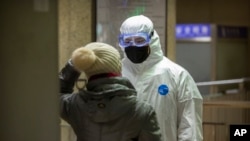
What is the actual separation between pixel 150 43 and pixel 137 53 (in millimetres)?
100

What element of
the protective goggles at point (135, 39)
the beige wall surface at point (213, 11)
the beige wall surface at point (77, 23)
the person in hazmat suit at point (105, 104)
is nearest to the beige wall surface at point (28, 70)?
the person in hazmat suit at point (105, 104)

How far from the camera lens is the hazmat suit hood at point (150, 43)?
2627 millimetres

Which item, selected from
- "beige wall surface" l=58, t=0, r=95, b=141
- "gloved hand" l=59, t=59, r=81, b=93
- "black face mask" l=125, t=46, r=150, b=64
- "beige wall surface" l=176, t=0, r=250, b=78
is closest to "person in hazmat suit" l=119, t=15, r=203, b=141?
"black face mask" l=125, t=46, r=150, b=64

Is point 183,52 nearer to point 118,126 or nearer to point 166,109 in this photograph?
point 166,109

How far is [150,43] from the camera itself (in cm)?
268

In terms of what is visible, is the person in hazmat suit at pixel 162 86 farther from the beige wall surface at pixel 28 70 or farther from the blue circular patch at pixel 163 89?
the beige wall surface at pixel 28 70

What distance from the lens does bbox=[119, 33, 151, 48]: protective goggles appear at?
2.59 m

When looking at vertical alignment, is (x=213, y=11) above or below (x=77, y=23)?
above

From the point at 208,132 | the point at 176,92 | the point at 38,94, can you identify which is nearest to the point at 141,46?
the point at 176,92

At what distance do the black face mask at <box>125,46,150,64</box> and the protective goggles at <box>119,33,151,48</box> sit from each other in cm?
2

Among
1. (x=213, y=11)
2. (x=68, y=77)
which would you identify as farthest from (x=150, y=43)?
(x=213, y=11)

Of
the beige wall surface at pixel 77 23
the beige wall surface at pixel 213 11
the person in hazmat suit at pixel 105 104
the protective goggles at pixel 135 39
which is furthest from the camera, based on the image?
the beige wall surface at pixel 213 11

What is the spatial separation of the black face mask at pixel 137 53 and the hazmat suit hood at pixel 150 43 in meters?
0.03

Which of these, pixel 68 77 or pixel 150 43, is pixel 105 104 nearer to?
pixel 68 77
